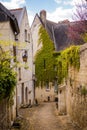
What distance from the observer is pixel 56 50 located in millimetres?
30812

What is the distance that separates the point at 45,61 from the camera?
30922 mm

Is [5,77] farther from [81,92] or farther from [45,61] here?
[45,61]

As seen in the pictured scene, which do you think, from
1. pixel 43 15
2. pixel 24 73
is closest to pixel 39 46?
pixel 43 15

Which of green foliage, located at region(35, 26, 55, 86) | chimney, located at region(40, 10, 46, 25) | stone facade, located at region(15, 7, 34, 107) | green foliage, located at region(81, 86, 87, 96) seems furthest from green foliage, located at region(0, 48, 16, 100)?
chimney, located at region(40, 10, 46, 25)

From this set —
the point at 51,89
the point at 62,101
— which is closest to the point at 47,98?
the point at 51,89

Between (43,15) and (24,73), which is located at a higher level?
(43,15)

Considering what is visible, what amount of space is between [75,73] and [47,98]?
52.8 feet

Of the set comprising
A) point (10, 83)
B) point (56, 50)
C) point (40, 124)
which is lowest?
point (40, 124)

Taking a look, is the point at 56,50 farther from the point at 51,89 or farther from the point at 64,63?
the point at 64,63

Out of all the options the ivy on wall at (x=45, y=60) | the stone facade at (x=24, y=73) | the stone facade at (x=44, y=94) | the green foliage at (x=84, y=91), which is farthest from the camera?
the ivy on wall at (x=45, y=60)

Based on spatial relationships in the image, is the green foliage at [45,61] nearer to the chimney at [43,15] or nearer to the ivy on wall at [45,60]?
the ivy on wall at [45,60]

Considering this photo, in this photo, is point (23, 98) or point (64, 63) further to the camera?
point (23, 98)

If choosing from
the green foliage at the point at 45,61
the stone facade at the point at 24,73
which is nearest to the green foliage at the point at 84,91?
the stone facade at the point at 24,73

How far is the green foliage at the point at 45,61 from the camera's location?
101 ft
